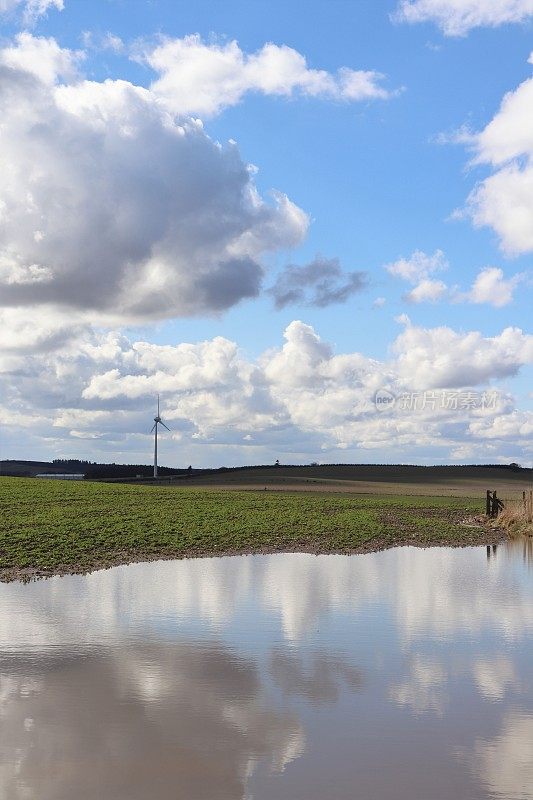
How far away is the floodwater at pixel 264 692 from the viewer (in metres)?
9.10

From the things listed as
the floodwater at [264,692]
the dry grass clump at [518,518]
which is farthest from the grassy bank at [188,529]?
the floodwater at [264,692]

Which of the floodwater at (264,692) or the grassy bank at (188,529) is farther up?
the grassy bank at (188,529)

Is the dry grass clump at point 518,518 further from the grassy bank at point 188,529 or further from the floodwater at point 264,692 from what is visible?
the floodwater at point 264,692

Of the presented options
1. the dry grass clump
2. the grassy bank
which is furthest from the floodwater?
the dry grass clump

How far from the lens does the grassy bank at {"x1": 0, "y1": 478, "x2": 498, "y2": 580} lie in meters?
28.9

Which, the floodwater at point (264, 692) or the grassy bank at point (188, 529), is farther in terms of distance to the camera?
the grassy bank at point (188, 529)

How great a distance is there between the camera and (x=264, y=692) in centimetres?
1234

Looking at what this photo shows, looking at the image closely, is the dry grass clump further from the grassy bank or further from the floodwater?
the floodwater

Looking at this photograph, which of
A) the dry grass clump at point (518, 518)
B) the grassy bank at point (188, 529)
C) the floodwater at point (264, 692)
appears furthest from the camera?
the dry grass clump at point (518, 518)

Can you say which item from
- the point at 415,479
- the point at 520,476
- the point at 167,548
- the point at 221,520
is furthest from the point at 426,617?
the point at 520,476

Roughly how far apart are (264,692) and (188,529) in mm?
26123

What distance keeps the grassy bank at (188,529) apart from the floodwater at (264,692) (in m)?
6.38

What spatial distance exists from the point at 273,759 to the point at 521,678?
18.8 ft

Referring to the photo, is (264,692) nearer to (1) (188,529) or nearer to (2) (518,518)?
(1) (188,529)
